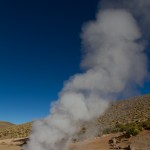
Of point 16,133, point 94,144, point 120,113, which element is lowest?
point 94,144

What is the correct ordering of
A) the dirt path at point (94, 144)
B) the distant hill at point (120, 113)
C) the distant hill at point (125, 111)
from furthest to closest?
the distant hill at point (125, 111), the distant hill at point (120, 113), the dirt path at point (94, 144)

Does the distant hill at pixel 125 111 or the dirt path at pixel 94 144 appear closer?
the dirt path at pixel 94 144

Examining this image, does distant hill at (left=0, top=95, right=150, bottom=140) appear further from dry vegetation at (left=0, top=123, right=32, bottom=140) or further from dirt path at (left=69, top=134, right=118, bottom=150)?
dirt path at (left=69, top=134, right=118, bottom=150)

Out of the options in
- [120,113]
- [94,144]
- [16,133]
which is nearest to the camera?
[94,144]

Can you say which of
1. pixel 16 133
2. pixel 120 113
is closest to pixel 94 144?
pixel 16 133

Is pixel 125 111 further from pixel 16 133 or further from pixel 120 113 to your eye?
pixel 16 133

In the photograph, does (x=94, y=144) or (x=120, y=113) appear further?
(x=120, y=113)

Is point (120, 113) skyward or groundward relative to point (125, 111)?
groundward

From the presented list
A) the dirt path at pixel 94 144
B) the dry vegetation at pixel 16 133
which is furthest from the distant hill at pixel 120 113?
the dirt path at pixel 94 144

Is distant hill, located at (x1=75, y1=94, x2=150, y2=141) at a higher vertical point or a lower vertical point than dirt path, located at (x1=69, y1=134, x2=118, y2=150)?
higher

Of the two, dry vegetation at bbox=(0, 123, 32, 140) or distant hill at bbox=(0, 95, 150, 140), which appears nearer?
distant hill at bbox=(0, 95, 150, 140)

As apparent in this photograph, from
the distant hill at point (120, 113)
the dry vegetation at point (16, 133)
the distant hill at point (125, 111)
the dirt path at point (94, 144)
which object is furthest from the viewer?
the distant hill at point (125, 111)

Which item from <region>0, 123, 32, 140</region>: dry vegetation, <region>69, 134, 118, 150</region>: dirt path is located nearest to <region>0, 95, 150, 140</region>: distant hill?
<region>0, 123, 32, 140</region>: dry vegetation

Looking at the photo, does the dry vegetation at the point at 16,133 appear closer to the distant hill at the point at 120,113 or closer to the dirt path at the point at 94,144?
the distant hill at the point at 120,113
